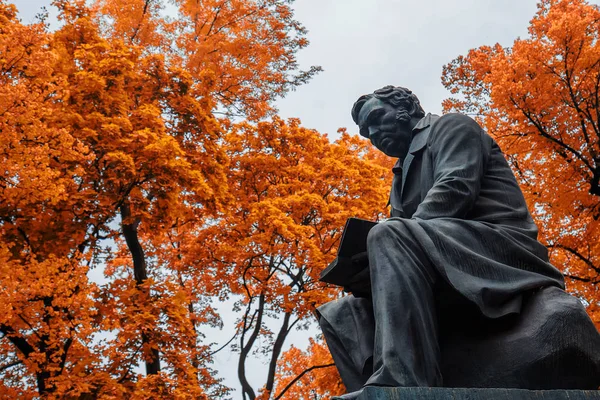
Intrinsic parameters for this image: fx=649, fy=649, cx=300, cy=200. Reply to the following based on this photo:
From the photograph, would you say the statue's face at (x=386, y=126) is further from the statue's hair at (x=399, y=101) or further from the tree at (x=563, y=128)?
the tree at (x=563, y=128)

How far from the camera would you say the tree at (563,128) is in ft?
29.5

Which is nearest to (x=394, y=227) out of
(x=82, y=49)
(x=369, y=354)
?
(x=369, y=354)

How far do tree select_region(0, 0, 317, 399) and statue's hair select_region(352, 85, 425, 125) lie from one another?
224 inches

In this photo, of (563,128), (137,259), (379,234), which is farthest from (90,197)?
(379,234)

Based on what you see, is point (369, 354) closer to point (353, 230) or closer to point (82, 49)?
point (353, 230)

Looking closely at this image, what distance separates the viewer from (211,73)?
41.6ft

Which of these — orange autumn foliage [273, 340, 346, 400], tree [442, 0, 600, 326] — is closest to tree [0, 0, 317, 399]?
orange autumn foliage [273, 340, 346, 400]

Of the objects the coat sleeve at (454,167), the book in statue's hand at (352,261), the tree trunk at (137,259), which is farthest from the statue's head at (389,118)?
the tree trunk at (137,259)

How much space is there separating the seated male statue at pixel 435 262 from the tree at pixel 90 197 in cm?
590

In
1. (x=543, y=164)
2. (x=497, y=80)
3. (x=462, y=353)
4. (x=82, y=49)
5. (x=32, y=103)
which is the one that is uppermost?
(x=82, y=49)

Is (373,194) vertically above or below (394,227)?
above

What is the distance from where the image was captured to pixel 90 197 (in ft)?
32.9

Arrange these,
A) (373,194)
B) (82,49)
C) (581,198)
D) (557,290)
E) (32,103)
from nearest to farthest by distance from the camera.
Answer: (557,290) → (32,103) → (581,198) → (82,49) → (373,194)

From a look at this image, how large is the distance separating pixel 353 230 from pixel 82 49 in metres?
9.26
